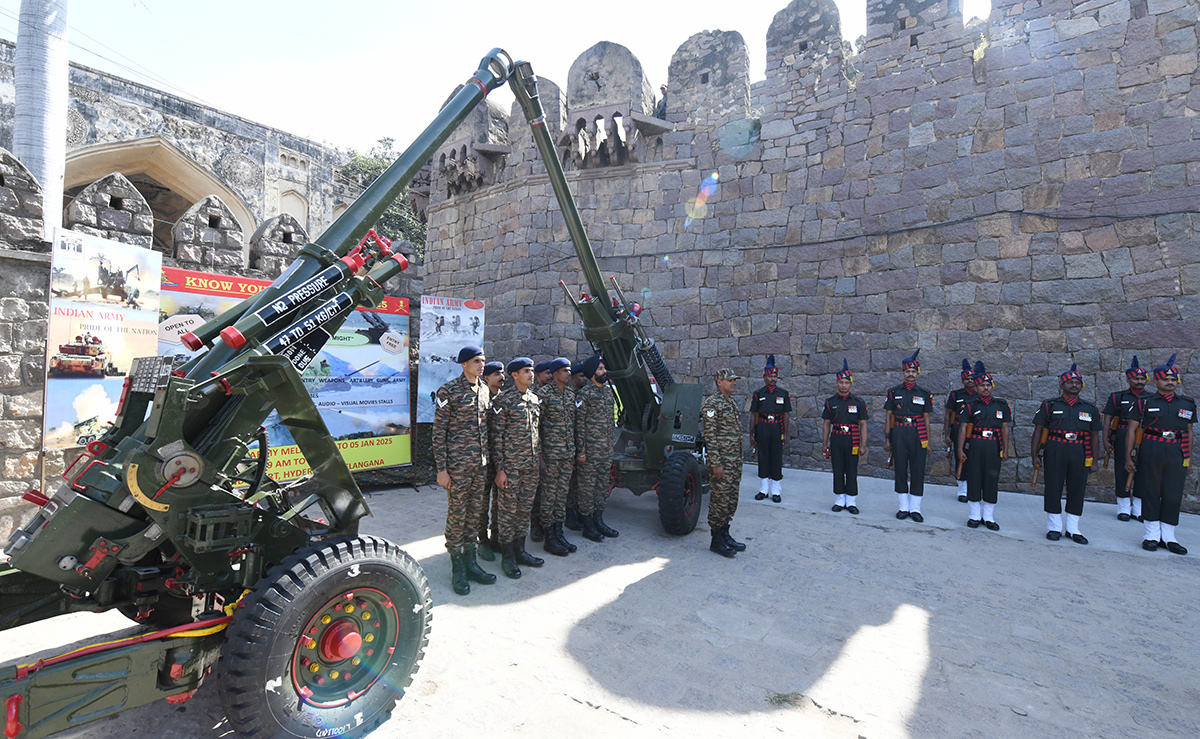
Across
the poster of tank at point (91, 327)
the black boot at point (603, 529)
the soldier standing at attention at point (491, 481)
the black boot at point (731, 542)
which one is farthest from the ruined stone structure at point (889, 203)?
the poster of tank at point (91, 327)

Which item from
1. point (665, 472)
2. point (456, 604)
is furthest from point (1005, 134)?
point (456, 604)

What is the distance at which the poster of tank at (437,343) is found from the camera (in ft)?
23.2

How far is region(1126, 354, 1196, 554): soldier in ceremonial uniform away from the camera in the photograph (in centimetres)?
520

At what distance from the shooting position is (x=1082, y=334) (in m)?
7.21

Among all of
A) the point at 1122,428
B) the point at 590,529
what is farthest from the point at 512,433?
the point at 1122,428

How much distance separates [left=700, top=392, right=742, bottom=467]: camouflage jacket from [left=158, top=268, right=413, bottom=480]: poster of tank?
3637 millimetres

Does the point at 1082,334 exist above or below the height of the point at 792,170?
A: below

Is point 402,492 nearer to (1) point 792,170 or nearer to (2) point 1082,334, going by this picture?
(1) point 792,170

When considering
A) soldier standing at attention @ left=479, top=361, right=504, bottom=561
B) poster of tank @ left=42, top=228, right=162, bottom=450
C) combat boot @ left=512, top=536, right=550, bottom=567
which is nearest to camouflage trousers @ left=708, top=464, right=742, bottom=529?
combat boot @ left=512, top=536, right=550, bottom=567

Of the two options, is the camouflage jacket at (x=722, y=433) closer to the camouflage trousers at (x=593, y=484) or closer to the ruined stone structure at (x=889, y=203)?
the camouflage trousers at (x=593, y=484)

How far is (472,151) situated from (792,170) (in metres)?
6.44

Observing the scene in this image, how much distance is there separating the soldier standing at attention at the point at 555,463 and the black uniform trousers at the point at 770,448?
10.6 feet

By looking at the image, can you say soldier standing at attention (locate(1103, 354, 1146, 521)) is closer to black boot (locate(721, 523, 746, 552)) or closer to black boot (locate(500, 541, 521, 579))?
black boot (locate(721, 523, 746, 552))

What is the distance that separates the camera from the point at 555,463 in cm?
498
